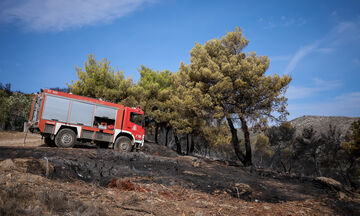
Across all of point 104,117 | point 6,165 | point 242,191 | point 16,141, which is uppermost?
point 104,117

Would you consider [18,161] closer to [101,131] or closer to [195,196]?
[195,196]

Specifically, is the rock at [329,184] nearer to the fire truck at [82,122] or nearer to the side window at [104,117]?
the fire truck at [82,122]

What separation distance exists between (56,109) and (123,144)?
16.2ft

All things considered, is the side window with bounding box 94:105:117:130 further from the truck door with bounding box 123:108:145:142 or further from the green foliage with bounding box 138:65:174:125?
the green foliage with bounding box 138:65:174:125

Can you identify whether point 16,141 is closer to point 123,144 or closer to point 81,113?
point 81,113

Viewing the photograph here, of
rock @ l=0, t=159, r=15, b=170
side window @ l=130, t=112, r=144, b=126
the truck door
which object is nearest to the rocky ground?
rock @ l=0, t=159, r=15, b=170

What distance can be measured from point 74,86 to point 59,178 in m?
20.5

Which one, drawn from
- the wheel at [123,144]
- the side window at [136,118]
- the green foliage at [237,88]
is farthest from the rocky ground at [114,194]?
the green foliage at [237,88]

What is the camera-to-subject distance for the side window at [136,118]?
16203 millimetres

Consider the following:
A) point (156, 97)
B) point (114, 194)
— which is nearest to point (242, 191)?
point (114, 194)

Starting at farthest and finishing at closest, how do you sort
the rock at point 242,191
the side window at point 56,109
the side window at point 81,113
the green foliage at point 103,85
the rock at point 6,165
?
1. the green foliage at point 103,85
2. the side window at point 81,113
3. the side window at point 56,109
4. the rock at point 242,191
5. the rock at point 6,165

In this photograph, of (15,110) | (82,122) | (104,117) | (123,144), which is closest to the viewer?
(82,122)

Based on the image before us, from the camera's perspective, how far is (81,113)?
568 inches

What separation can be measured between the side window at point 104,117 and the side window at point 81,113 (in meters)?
0.44
